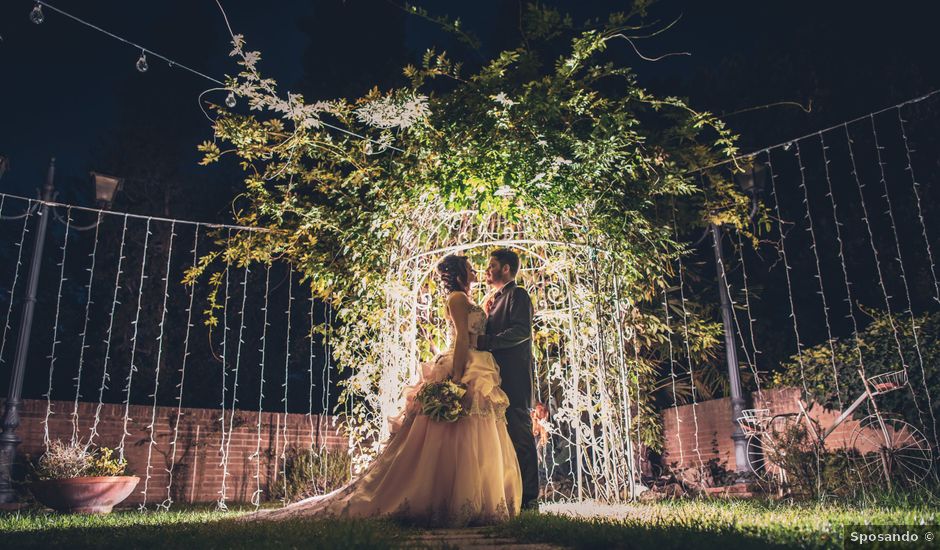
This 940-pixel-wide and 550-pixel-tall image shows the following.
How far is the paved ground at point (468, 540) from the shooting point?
11.9 feet

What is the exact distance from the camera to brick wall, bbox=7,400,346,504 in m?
8.41

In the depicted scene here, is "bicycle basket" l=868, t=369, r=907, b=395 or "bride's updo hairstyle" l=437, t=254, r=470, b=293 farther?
"bicycle basket" l=868, t=369, r=907, b=395

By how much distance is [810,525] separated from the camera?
12.3ft

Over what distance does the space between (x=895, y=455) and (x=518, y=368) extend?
4.28m

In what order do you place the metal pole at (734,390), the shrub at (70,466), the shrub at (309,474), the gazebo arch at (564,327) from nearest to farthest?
the gazebo arch at (564,327)
the shrub at (70,466)
the metal pole at (734,390)
the shrub at (309,474)

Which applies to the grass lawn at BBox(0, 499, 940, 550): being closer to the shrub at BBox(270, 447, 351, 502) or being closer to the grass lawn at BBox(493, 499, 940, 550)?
the grass lawn at BBox(493, 499, 940, 550)

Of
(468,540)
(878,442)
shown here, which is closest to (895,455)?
(878,442)

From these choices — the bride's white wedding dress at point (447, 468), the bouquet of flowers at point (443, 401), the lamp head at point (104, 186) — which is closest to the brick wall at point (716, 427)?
the bride's white wedding dress at point (447, 468)

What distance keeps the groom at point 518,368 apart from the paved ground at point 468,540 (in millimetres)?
858

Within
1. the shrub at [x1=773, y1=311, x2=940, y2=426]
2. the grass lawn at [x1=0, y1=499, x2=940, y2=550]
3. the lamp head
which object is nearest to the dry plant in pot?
the grass lawn at [x1=0, y1=499, x2=940, y2=550]

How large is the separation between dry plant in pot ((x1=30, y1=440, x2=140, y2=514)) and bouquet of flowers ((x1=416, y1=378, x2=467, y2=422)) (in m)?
4.14

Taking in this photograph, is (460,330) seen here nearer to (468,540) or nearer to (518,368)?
(518,368)

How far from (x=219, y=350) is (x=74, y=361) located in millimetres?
2671

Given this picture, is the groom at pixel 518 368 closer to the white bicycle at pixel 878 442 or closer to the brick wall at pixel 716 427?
the white bicycle at pixel 878 442
